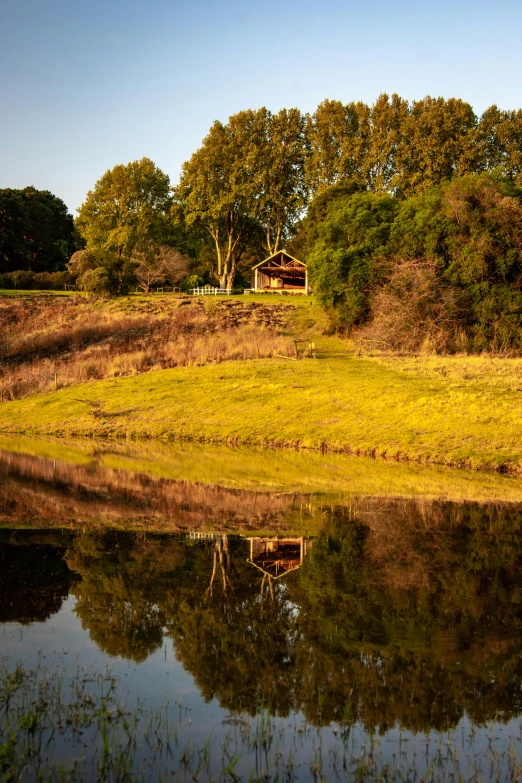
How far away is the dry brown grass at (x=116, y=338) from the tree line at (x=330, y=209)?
8.75 m

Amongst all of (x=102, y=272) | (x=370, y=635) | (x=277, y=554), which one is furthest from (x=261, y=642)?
(x=102, y=272)

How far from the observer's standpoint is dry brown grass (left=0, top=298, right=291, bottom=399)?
167 ft

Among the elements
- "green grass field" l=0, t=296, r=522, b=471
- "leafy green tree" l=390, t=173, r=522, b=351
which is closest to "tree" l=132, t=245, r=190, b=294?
"leafy green tree" l=390, t=173, r=522, b=351

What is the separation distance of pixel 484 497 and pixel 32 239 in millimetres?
109299

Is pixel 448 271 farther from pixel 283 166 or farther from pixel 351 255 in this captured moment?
pixel 283 166

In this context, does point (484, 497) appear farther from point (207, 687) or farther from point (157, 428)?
point (157, 428)

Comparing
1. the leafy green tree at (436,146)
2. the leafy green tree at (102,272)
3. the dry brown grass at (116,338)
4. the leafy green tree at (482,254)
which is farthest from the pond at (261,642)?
the leafy green tree at (436,146)

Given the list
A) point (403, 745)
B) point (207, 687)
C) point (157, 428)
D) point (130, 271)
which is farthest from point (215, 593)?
point (130, 271)

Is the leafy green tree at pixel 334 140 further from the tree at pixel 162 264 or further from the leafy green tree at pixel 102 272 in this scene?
the leafy green tree at pixel 102 272

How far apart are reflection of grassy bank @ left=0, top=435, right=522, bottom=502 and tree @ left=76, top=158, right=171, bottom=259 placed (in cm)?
7724

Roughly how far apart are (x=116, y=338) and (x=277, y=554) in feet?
164

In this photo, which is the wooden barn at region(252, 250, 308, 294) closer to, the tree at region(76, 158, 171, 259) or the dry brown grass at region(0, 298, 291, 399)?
the tree at region(76, 158, 171, 259)

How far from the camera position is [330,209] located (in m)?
73.5

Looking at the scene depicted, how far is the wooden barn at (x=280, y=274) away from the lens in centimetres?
10169
